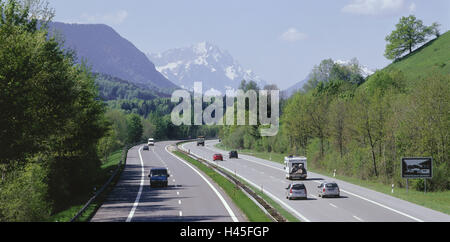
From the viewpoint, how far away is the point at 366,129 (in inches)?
2559

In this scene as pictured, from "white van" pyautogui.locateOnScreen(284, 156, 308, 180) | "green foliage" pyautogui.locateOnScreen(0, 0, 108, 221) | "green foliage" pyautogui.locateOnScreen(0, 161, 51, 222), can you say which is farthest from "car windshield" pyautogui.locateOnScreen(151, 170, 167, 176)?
"green foliage" pyautogui.locateOnScreen(0, 161, 51, 222)

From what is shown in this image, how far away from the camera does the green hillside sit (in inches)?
4461

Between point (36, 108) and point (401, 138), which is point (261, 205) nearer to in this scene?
point (36, 108)

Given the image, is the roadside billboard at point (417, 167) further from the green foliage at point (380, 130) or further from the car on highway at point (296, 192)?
the car on highway at point (296, 192)

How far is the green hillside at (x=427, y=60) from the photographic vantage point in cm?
11331

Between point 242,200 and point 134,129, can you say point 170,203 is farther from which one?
point 134,129

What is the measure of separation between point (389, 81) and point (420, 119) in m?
44.1

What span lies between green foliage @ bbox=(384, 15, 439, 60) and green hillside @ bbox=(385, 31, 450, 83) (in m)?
2.90

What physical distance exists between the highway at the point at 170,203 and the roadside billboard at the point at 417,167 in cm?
1713

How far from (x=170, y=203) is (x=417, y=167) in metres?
24.2

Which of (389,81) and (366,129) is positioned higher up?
(389,81)

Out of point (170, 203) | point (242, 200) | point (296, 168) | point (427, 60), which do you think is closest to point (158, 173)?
point (170, 203)

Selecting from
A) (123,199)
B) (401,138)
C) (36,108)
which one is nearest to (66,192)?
(123,199)

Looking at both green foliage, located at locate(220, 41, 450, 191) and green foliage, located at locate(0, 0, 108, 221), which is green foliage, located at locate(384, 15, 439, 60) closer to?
green foliage, located at locate(220, 41, 450, 191)
